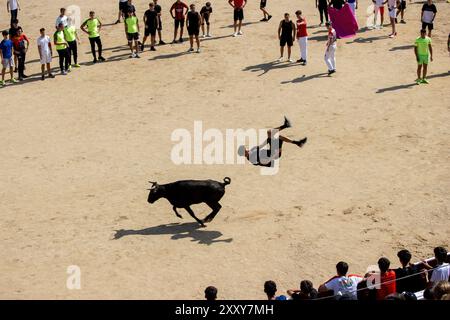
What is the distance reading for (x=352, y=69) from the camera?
25672 mm

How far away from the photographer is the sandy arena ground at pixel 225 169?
15414mm

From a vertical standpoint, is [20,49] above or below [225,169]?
above

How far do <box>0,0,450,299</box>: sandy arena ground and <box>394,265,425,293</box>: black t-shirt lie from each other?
7.34ft

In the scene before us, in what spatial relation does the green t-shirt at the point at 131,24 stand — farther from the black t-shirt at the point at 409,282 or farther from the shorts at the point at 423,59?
the black t-shirt at the point at 409,282

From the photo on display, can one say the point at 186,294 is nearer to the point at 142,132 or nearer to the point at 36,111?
the point at 142,132

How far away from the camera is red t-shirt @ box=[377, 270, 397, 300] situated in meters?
12.4

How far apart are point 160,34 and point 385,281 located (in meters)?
18.4

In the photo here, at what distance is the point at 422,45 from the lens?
23.6 metres

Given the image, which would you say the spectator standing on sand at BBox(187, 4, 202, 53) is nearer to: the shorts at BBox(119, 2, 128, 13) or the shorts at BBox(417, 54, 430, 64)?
the shorts at BBox(119, 2, 128, 13)

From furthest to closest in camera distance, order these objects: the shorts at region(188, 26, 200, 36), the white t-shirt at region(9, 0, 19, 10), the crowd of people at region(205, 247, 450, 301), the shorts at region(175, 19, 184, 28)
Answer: the white t-shirt at region(9, 0, 19, 10) → the shorts at region(175, 19, 184, 28) → the shorts at region(188, 26, 200, 36) → the crowd of people at region(205, 247, 450, 301)

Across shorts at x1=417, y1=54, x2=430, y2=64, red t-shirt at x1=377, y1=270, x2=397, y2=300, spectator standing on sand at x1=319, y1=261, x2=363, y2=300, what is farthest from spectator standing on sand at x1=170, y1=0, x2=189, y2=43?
red t-shirt at x1=377, y1=270, x2=397, y2=300

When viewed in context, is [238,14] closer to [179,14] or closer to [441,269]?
[179,14]

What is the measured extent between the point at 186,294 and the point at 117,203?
14.7 feet

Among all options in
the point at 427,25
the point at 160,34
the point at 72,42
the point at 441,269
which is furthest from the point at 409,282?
the point at 160,34
